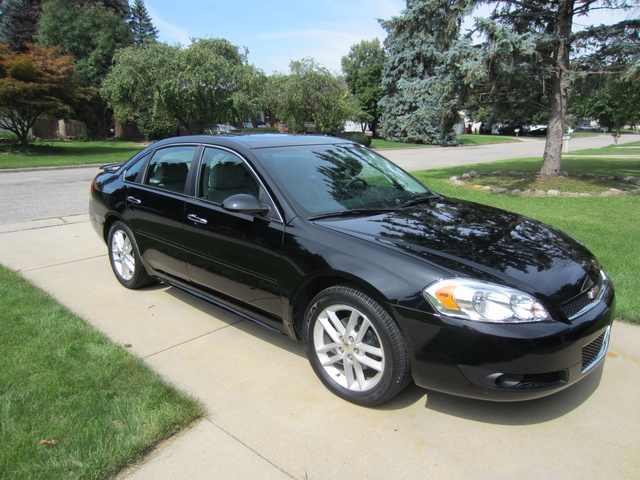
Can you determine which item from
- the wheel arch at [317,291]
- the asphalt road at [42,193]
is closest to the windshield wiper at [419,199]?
the wheel arch at [317,291]

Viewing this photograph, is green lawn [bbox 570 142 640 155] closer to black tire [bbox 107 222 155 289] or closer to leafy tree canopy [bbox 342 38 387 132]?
leafy tree canopy [bbox 342 38 387 132]

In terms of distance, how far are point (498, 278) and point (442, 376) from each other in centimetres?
61

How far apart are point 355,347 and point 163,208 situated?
222cm

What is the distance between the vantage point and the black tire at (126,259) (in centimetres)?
A: 465

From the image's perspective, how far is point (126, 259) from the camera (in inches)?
190

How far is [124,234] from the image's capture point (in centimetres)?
479

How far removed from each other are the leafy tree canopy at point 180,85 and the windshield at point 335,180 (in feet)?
65.3

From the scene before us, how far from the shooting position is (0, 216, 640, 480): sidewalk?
Answer: 93.5 inches

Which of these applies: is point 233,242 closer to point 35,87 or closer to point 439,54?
point 439,54

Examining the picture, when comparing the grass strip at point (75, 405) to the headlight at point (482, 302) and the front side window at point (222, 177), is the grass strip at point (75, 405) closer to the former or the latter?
the front side window at point (222, 177)

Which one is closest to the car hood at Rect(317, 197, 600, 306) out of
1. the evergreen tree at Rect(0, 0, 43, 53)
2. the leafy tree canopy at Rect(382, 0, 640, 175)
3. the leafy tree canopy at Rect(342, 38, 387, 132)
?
the leafy tree canopy at Rect(382, 0, 640, 175)

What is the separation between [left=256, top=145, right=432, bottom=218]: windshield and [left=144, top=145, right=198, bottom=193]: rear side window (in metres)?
0.84

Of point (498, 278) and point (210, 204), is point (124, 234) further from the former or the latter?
point (498, 278)

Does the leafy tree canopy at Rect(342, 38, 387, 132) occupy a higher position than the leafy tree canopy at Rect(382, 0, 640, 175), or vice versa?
the leafy tree canopy at Rect(342, 38, 387, 132)
